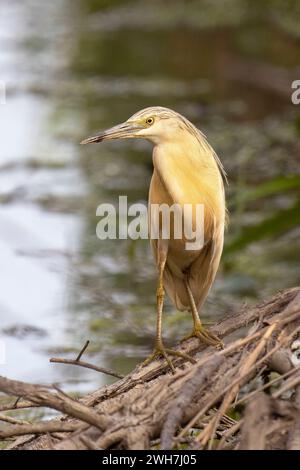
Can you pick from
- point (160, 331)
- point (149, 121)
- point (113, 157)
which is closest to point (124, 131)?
point (149, 121)

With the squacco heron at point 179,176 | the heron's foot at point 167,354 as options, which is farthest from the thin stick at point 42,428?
the squacco heron at point 179,176

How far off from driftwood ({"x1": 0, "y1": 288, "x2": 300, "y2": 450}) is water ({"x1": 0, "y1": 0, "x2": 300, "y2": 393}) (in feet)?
7.26

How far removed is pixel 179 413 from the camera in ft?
9.29

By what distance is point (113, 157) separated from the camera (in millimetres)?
9094

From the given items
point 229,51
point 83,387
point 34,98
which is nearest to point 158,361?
point 83,387

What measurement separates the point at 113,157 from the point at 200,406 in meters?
6.23

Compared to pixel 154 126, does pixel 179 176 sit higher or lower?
lower

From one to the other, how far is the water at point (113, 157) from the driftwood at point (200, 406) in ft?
7.26

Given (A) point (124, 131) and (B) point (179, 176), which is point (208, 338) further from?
(A) point (124, 131)

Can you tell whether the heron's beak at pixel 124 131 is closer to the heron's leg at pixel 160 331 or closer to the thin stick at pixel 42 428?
the heron's leg at pixel 160 331

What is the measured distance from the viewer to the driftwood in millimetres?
2787

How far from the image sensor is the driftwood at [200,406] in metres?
2.79

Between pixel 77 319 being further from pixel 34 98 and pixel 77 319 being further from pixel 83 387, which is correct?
pixel 34 98

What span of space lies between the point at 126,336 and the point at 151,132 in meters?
2.48
